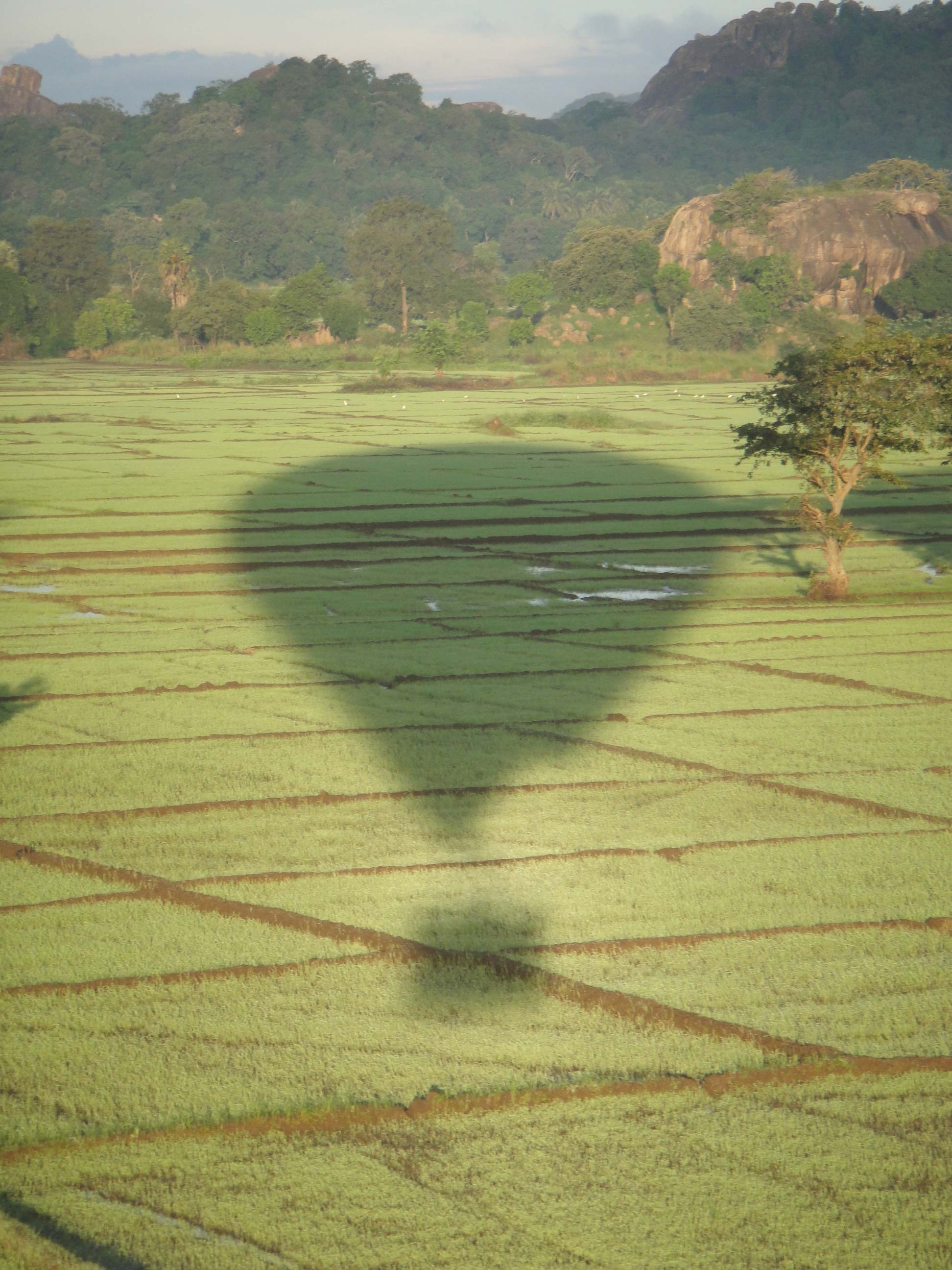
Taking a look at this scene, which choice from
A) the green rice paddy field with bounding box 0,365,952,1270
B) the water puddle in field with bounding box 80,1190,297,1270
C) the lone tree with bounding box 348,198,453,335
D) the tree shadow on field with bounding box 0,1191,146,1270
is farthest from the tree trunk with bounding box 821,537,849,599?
the lone tree with bounding box 348,198,453,335

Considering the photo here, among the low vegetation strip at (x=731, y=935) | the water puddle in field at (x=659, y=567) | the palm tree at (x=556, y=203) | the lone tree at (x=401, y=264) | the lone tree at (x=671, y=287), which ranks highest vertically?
the palm tree at (x=556, y=203)

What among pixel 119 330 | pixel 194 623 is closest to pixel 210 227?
pixel 119 330

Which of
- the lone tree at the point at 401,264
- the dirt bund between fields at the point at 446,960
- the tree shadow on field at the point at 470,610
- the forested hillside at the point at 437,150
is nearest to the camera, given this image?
the dirt bund between fields at the point at 446,960

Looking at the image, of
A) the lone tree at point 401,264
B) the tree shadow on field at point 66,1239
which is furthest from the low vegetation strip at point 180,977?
the lone tree at point 401,264

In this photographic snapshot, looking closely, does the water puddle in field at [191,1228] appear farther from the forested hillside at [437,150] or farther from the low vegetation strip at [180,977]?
the forested hillside at [437,150]

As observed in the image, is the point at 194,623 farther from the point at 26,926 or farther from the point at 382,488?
the point at 382,488

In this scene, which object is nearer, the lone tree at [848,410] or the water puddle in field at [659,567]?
the lone tree at [848,410]

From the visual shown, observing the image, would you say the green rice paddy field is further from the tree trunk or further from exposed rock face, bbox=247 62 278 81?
exposed rock face, bbox=247 62 278 81
